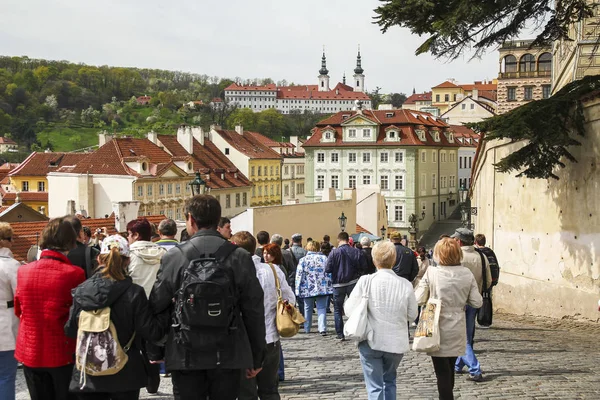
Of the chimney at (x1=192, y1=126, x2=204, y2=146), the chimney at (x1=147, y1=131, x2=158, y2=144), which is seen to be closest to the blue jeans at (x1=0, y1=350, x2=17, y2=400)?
the chimney at (x1=147, y1=131, x2=158, y2=144)

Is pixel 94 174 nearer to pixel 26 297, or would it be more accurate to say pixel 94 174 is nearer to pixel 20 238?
pixel 20 238

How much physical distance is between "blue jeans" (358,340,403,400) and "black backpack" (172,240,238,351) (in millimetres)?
1884

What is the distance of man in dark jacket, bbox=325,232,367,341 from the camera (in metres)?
11.6

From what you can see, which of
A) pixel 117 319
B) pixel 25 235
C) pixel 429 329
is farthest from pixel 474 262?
pixel 25 235

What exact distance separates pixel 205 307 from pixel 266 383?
7.60 feet

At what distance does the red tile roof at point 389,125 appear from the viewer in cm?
7144

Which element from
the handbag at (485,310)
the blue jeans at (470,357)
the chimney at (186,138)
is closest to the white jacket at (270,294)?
the blue jeans at (470,357)

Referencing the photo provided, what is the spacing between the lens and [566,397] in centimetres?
750

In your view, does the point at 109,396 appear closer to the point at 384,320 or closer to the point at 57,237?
the point at 57,237

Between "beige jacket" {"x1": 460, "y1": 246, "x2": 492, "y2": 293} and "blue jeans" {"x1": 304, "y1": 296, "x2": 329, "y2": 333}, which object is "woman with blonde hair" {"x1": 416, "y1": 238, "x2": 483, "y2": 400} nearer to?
"beige jacket" {"x1": 460, "y1": 246, "x2": 492, "y2": 293}

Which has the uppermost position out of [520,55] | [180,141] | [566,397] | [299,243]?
[520,55]

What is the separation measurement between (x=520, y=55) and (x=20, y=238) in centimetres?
3961

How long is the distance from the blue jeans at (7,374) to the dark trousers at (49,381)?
0.46m

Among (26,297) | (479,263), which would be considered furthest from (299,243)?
(26,297)
